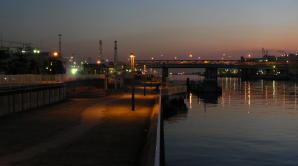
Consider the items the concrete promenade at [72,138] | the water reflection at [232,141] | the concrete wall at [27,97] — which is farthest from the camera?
the water reflection at [232,141]

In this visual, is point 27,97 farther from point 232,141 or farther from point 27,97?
point 232,141

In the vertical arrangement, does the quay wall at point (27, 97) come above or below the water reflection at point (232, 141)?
Answer: above

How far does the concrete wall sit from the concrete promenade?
890mm

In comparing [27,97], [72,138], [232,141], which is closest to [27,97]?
[27,97]

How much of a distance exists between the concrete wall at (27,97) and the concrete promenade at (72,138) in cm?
89

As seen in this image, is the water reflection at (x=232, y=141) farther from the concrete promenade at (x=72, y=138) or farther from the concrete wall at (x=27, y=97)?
the concrete wall at (x=27, y=97)

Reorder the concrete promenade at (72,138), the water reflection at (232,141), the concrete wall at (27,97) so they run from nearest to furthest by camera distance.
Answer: the concrete promenade at (72,138) < the concrete wall at (27,97) < the water reflection at (232,141)

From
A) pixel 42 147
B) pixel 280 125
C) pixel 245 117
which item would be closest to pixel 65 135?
pixel 42 147

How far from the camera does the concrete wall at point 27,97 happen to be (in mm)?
28758

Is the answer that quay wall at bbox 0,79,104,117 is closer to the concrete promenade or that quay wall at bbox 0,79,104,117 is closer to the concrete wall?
the concrete wall

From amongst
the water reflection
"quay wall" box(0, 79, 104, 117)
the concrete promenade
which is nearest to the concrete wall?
"quay wall" box(0, 79, 104, 117)

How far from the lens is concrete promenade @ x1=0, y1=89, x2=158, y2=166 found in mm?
15047

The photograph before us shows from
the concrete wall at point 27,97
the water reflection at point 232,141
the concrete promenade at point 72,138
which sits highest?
the concrete wall at point 27,97

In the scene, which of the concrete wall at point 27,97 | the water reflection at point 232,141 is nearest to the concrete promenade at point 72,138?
the concrete wall at point 27,97
